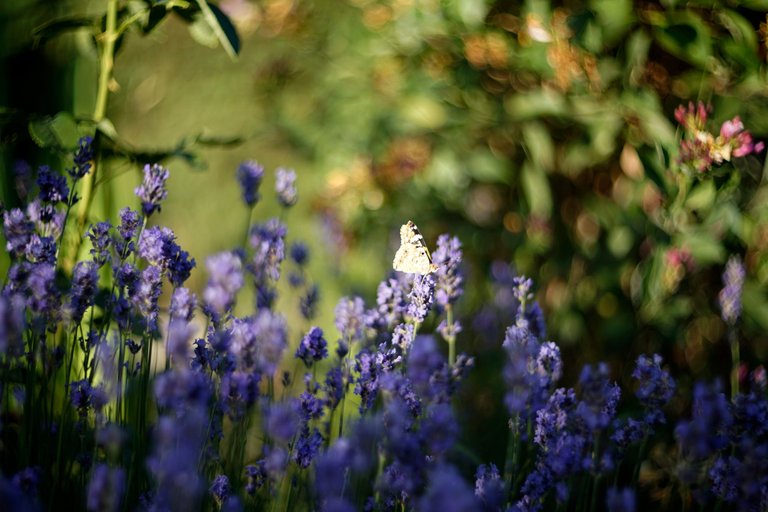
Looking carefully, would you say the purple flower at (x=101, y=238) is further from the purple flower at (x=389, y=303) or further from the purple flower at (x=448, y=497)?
the purple flower at (x=448, y=497)

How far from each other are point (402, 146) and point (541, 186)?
0.56 metres

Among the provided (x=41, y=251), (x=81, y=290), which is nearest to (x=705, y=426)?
(x=81, y=290)

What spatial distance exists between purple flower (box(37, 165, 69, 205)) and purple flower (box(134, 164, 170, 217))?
0.14m

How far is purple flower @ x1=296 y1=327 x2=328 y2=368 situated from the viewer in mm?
1413

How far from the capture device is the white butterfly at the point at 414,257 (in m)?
1.57

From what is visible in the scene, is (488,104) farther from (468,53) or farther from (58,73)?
(58,73)

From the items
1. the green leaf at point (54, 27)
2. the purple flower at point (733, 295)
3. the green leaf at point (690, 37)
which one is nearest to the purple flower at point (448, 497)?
the purple flower at point (733, 295)

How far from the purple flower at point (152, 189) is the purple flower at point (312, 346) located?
1.33ft

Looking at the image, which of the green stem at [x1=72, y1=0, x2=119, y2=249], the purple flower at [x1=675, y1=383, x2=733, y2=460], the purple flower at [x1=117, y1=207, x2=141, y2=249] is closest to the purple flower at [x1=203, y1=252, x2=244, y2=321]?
the purple flower at [x1=117, y1=207, x2=141, y2=249]

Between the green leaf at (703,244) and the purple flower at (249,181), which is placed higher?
the purple flower at (249,181)

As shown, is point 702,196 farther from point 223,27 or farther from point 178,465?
point 178,465

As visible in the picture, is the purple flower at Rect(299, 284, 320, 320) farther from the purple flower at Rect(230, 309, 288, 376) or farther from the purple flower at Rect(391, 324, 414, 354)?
the purple flower at Rect(230, 309, 288, 376)

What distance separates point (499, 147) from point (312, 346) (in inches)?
67.3

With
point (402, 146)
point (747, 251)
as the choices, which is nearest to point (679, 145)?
point (747, 251)
